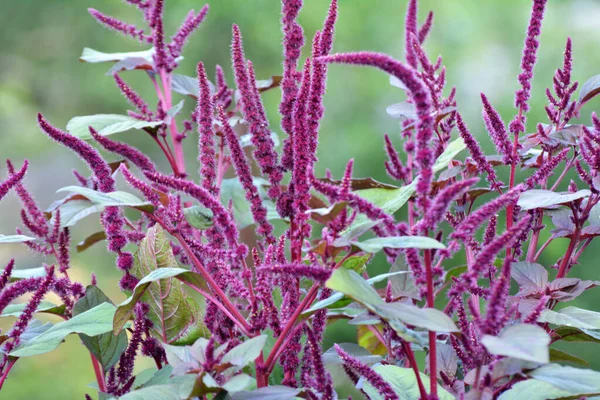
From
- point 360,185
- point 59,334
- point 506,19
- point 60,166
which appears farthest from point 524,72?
point 60,166

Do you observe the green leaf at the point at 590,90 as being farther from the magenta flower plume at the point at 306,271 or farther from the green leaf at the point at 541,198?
the magenta flower plume at the point at 306,271

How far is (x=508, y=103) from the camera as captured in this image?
2.54m

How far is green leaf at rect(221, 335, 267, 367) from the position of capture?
15.8 inches

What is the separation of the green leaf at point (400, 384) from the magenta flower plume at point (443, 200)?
146 mm

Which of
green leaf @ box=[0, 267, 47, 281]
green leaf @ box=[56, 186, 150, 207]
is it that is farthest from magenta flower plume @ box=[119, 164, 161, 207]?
green leaf @ box=[0, 267, 47, 281]

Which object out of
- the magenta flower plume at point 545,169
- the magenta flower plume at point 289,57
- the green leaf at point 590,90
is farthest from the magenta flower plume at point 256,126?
Result: the green leaf at point 590,90

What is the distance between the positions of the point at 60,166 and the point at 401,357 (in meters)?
3.01

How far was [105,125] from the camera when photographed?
774 millimetres

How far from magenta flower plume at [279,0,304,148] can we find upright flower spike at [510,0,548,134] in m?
0.21

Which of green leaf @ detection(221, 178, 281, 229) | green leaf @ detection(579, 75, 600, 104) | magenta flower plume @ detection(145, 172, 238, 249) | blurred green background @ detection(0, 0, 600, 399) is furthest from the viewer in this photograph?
blurred green background @ detection(0, 0, 600, 399)

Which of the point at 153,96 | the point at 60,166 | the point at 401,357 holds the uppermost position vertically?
the point at 153,96

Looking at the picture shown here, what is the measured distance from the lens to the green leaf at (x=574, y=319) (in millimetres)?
496

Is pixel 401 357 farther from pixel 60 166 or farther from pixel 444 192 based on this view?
pixel 60 166

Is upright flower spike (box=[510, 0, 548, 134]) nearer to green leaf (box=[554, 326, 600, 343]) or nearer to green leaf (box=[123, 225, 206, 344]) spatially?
green leaf (box=[554, 326, 600, 343])
